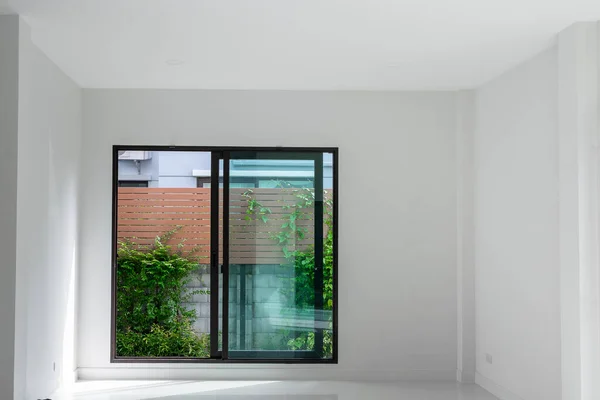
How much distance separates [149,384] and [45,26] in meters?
3.27

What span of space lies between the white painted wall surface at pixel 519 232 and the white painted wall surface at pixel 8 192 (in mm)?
3674

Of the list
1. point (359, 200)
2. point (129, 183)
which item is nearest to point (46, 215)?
point (129, 183)

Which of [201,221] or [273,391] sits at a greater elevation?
[201,221]

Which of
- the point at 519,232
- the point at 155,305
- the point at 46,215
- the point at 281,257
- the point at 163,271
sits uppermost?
the point at 46,215

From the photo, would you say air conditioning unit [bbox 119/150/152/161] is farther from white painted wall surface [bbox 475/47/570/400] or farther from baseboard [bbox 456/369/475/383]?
baseboard [bbox 456/369/475/383]

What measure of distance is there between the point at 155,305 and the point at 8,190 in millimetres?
2416

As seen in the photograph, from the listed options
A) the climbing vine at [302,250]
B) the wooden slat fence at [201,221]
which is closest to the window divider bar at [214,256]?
the wooden slat fence at [201,221]

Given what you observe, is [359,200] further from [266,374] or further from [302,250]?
[266,374]

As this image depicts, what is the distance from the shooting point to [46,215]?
4.78 m

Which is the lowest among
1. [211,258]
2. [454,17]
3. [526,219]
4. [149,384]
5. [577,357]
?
[149,384]

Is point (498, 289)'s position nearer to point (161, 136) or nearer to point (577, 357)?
point (577, 357)

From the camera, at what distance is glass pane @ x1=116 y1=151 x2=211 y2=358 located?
19.9 feet

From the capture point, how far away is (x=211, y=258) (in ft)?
19.9

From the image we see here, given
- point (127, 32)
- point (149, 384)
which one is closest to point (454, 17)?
point (127, 32)
